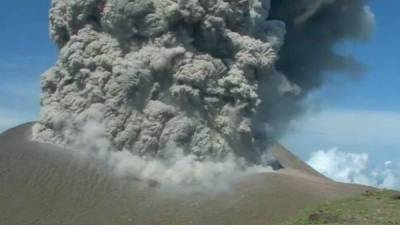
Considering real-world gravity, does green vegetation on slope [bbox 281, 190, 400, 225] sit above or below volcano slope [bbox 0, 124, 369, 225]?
below

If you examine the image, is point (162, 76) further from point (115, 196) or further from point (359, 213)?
point (359, 213)

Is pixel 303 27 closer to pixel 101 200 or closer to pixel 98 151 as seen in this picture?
pixel 98 151

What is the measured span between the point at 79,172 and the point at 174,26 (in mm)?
16424

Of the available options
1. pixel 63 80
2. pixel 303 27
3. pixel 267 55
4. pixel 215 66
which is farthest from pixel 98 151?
pixel 303 27

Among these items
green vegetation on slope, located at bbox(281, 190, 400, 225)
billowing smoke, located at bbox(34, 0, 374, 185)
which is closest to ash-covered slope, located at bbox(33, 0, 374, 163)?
billowing smoke, located at bbox(34, 0, 374, 185)

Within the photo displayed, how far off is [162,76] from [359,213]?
31.9 meters

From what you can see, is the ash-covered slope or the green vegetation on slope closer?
the green vegetation on slope

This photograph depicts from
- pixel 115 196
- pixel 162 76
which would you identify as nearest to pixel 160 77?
pixel 162 76

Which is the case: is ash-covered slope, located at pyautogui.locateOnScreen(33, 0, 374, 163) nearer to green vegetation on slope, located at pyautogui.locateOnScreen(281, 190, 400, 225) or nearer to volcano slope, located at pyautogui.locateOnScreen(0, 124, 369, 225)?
volcano slope, located at pyautogui.locateOnScreen(0, 124, 369, 225)

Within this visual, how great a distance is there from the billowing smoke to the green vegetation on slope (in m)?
23.9

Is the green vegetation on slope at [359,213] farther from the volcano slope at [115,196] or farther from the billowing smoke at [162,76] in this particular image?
the billowing smoke at [162,76]

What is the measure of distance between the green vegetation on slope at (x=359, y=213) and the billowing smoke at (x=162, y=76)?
23918 mm

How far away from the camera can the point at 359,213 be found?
36156 mm

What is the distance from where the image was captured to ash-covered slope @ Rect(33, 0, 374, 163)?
62.8m
